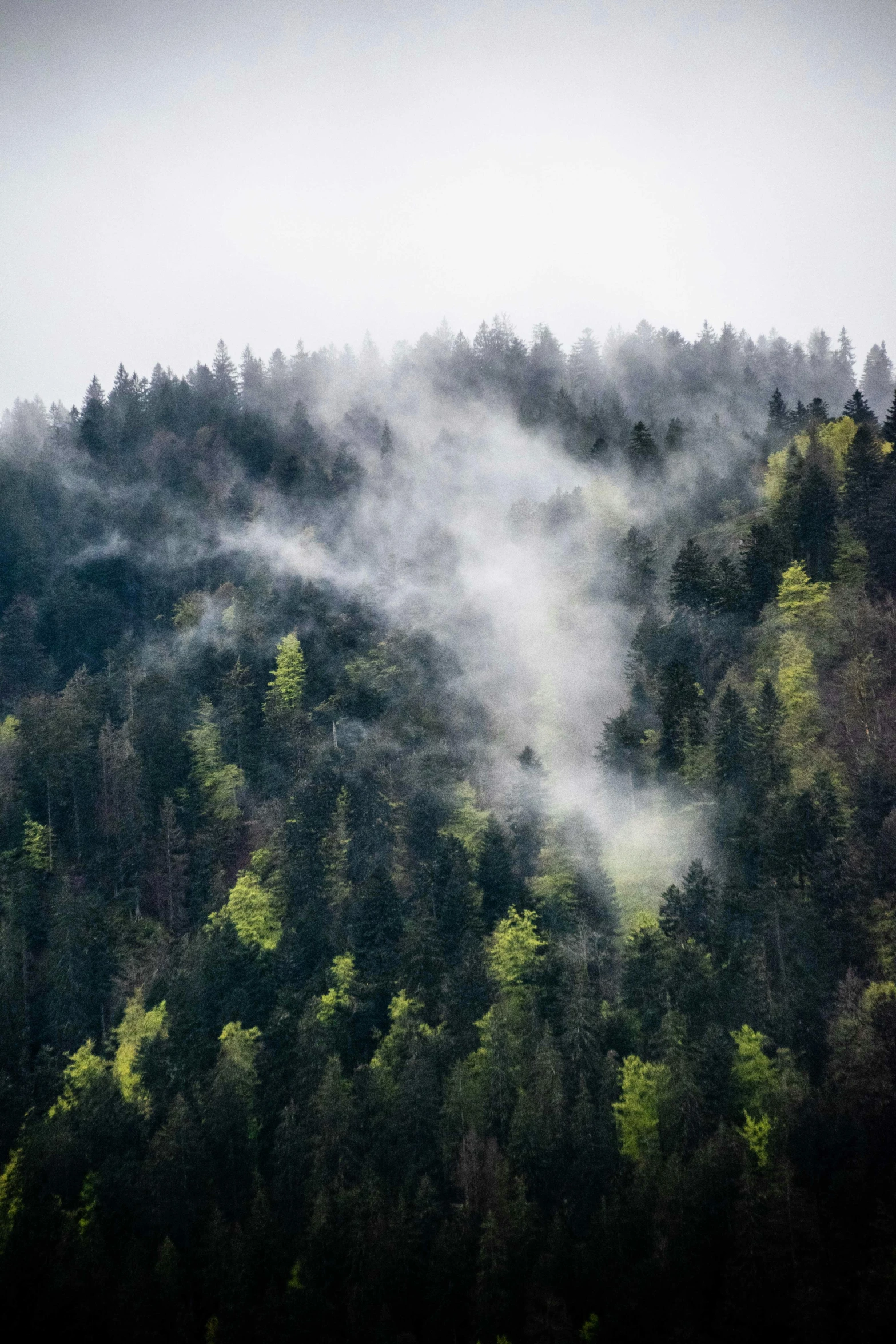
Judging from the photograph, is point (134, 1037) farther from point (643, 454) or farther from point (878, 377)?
point (878, 377)

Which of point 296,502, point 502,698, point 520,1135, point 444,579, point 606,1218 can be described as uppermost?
point 296,502

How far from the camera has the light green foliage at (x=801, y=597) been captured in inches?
2832

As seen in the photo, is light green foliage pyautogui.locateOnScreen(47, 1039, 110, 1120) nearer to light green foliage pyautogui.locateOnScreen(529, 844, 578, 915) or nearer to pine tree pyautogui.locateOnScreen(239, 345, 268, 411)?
light green foliage pyautogui.locateOnScreen(529, 844, 578, 915)

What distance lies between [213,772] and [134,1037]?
1001 inches

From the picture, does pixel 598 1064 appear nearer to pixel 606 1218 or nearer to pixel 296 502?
pixel 606 1218

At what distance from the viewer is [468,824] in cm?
7269

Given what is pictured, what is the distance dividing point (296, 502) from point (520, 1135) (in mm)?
81055

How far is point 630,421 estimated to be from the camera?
426 feet

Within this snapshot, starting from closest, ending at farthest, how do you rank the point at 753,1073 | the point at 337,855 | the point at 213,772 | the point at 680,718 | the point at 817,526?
the point at 753,1073, the point at 680,718, the point at 337,855, the point at 817,526, the point at 213,772

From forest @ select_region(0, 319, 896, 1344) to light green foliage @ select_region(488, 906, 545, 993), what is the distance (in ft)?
1.27

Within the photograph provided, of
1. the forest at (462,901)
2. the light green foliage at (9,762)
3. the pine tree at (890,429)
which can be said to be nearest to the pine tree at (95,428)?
the forest at (462,901)

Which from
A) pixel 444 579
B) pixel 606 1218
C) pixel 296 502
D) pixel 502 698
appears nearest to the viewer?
pixel 606 1218

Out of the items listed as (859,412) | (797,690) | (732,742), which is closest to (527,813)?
(732,742)

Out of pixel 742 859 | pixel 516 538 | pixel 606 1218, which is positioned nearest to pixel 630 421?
pixel 516 538
